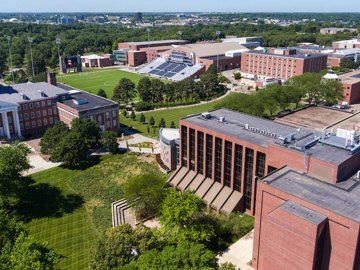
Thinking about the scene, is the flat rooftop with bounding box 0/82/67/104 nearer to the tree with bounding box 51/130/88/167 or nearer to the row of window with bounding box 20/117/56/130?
the row of window with bounding box 20/117/56/130

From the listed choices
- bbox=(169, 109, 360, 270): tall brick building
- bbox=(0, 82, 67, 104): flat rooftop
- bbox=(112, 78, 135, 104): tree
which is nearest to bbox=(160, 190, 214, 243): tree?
bbox=(169, 109, 360, 270): tall brick building

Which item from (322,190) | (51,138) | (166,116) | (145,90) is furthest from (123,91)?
(322,190)

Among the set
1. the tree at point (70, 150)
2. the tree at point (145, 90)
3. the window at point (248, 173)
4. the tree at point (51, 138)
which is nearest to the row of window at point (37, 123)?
the tree at point (51, 138)

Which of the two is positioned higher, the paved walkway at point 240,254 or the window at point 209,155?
the window at point 209,155

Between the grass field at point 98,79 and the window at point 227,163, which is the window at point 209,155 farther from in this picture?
the grass field at point 98,79

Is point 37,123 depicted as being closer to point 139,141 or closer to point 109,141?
point 109,141

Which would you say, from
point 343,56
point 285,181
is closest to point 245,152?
point 285,181

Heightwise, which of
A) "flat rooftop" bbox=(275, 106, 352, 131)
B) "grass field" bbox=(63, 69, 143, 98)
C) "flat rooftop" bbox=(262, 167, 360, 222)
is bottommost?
"grass field" bbox=(63, 69, 143, 98)
